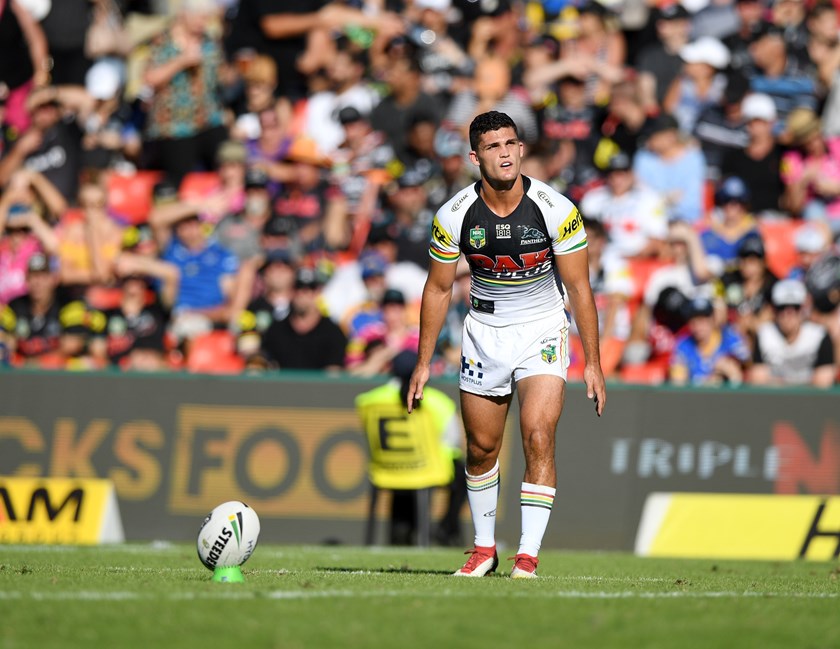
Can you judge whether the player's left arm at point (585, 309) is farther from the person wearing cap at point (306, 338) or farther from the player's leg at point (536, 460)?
the person wearing cap at point (306, 338)

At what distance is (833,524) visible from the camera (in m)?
13.6

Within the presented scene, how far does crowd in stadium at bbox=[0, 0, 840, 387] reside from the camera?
1566 centimetres

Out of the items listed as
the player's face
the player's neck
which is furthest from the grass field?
the player's face

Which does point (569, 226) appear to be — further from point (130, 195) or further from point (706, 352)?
point (130, 195)

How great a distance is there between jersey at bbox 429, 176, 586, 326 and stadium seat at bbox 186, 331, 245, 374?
7.35 m

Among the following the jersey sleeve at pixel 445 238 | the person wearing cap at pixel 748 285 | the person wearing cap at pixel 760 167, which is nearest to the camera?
the jersey sleeve at pixel 445 238

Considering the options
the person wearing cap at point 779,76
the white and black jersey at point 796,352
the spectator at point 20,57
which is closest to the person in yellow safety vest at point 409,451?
the white and black jersey at point 796,352

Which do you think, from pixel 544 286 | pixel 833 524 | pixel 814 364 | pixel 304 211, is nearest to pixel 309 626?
pixel 544 286

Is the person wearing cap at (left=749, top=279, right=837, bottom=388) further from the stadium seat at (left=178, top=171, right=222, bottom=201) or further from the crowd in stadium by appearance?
the stadium seat at (left=178, top=171, right=222, bottom=201)

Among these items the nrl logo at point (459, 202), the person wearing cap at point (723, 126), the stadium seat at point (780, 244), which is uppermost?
the person wearing cap at point (723, 126)

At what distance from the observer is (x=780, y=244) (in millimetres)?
17094

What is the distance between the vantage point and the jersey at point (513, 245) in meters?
8.54

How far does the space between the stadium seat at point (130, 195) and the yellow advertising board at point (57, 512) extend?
471 centimetres

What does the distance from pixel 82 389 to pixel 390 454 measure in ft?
10.6
